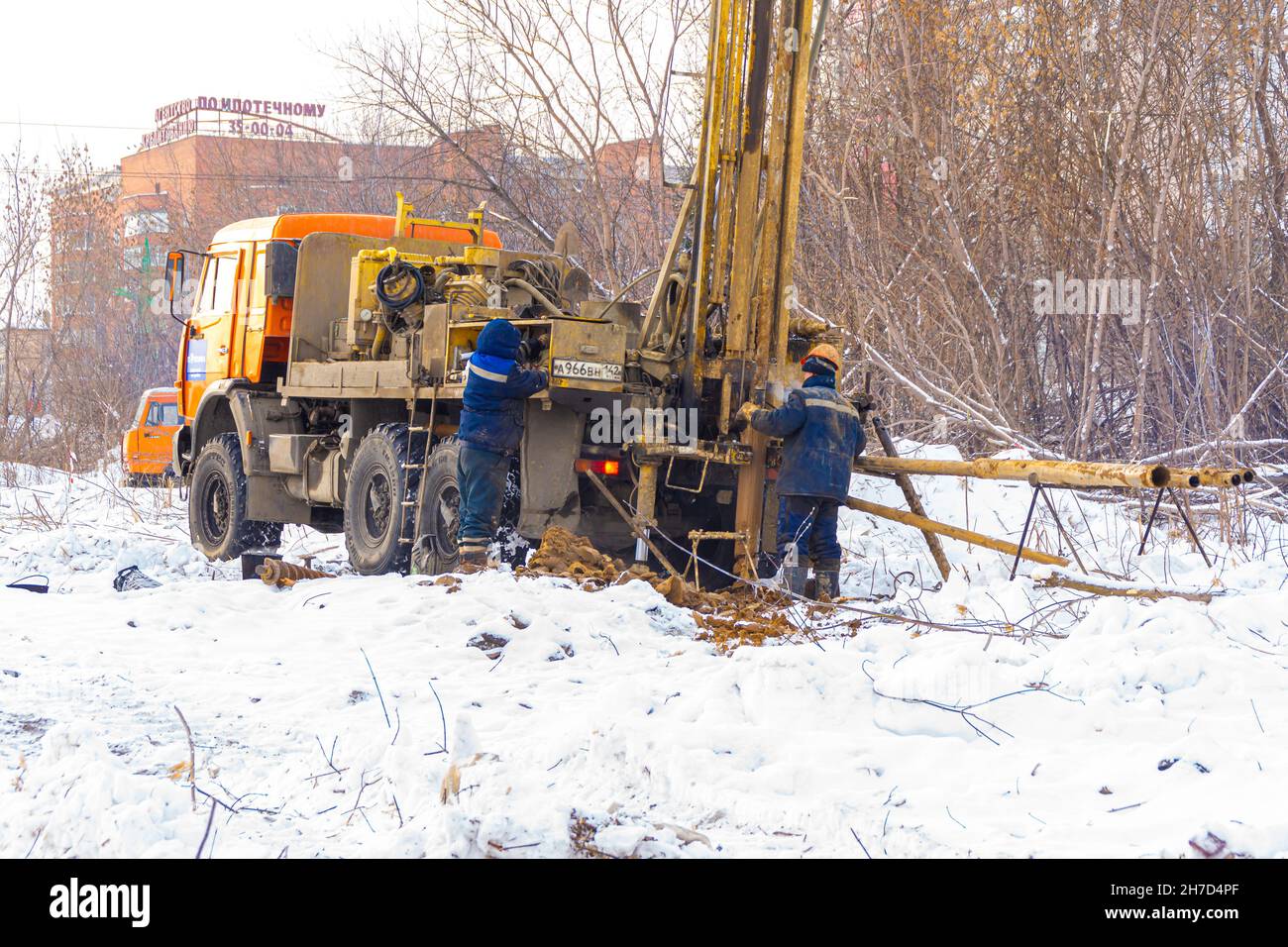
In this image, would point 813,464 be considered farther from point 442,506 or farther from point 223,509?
point 223,509

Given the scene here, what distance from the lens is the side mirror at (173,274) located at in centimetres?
1297

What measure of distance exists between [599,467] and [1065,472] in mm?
3184

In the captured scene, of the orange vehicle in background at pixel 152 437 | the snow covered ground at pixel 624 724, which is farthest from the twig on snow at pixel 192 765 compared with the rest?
the orange vehicle in background at pixel 152 437

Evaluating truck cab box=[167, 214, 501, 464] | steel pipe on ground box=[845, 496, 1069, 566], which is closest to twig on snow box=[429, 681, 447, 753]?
steel pipe on ground box=[845, 496, 1069, 566]

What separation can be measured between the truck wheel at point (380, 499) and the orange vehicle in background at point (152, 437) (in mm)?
8127

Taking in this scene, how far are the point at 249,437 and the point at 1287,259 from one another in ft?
31.3

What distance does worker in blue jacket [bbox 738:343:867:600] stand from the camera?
8.86 metres

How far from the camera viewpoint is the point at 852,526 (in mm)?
11766

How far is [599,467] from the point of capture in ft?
30.7

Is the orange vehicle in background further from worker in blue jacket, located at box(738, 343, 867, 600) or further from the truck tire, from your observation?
worker in blue jacket, located at box(738, 343, 867, 600)

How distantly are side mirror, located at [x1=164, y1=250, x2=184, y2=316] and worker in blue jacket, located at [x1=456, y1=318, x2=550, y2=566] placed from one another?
16.5ft

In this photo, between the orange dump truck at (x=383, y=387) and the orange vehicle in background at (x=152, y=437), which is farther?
the orange vehicle in background at (x=152, y=437)

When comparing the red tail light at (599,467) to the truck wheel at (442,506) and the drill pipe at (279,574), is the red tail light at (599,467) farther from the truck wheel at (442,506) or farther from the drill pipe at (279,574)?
the drill pipe at (279,574)
